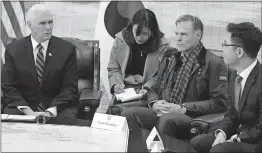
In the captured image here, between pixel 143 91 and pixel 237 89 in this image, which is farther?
pixel 143 91

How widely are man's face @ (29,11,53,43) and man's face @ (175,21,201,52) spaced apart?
1.08 m

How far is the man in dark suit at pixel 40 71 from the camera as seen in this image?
381 cm

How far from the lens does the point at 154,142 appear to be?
100 inches

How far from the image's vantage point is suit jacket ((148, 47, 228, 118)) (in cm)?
365

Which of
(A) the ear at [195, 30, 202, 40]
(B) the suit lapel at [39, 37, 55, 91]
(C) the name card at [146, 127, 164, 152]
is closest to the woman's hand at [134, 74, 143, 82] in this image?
(A) the ear at [195, 30, 202, 40]

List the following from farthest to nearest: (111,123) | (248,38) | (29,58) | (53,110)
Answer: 1. (29,58)
2. (53,110)
3. (248,38)
4. (111,123)

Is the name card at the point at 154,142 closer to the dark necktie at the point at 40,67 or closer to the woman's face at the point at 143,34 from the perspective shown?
the dark necktie at the point at 40,67

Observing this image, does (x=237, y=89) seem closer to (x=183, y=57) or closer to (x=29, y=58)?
(x=183, y=57)

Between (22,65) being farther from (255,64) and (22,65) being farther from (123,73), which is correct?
(255,64)

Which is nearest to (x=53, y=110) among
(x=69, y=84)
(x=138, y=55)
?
(x=69, y=84)

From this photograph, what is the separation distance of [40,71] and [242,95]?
1671 millimetres

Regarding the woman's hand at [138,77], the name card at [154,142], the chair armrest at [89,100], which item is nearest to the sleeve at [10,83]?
the chair armrest at [89,100]

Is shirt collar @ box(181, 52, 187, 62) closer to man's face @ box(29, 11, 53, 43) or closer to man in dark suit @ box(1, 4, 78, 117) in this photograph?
man in dark suit @ box(1, 4, 78, 117)

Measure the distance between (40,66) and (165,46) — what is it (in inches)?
48.8
